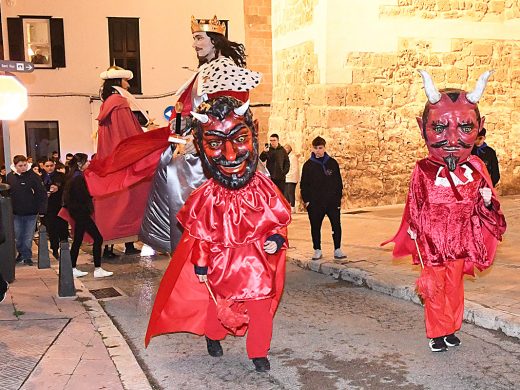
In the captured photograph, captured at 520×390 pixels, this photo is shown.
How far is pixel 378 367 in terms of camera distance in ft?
15.3

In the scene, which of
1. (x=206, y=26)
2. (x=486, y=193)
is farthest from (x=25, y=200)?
(x=486, y=193)

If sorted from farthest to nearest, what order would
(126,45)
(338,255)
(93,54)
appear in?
(126,45), (93,54), (338,255)

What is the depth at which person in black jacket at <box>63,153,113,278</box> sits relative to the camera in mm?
8039

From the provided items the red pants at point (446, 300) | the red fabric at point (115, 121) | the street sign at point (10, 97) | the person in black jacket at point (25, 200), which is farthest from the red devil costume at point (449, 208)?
the person in black jacket at point (25, 200)

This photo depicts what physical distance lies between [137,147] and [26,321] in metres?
2.04

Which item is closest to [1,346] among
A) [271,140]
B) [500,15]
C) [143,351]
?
[143,351]

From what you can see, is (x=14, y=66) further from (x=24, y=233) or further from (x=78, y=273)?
(x=24, y=233)

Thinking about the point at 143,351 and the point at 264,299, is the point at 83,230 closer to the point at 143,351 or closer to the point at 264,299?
the point at 143,351

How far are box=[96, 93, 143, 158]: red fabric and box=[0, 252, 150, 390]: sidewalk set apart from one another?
102 inches

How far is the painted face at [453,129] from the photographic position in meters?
4.64

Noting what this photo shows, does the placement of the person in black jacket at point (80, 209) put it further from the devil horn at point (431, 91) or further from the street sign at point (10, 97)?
the devil horn at point (431, 91)

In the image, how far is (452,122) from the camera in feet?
15.3

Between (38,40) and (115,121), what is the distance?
39.3ft

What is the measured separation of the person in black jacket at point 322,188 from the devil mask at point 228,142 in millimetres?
3865
